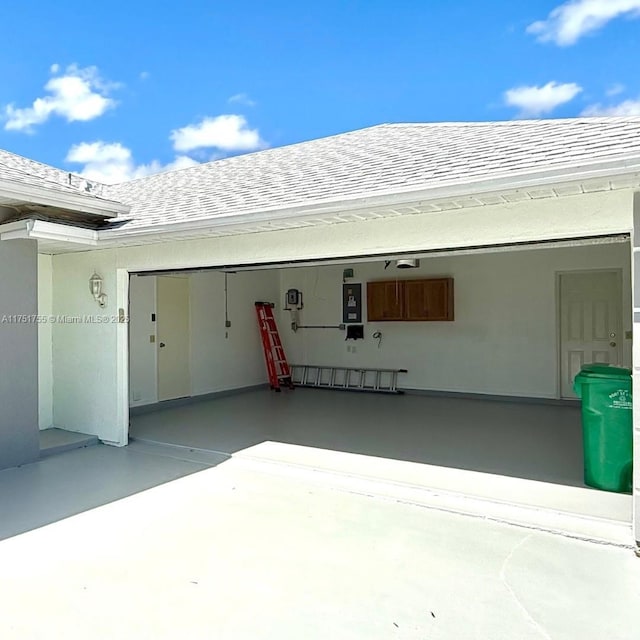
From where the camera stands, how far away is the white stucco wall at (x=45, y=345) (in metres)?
6.78

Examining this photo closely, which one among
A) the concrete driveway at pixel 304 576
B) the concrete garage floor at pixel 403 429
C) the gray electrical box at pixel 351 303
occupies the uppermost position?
the gray electrical box at pixel 351 303

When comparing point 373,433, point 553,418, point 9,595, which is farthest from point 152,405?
point 553,418

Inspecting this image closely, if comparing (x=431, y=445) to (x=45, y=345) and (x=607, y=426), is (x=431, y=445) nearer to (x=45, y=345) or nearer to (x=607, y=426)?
(x=607, y=426)

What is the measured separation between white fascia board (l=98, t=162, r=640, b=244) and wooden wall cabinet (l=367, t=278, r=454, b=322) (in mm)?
6229

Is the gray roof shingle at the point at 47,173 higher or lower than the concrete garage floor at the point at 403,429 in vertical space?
higher

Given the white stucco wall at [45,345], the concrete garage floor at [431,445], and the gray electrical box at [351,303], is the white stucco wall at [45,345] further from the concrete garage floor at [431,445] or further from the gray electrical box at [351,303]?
the gray electrical box at [351,303]

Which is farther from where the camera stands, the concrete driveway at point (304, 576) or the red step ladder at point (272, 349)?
Result: the red step ladder at point (272, 349)

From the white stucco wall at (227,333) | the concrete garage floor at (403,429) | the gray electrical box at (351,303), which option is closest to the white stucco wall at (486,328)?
the gray electrical box at (351,303)

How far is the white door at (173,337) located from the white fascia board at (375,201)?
150 inches

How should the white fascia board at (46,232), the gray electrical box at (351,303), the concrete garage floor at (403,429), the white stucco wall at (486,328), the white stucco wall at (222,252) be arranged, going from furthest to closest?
the gray electrical box at (351,303) < the white stucco wall at (486,328) < the concrete garage floor at (403,429) < the white fascia board at (46,232) < the white stucco wall at (222,252)

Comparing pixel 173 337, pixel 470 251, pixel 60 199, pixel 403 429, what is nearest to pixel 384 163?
pixel 470 251

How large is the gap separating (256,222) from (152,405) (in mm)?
5466

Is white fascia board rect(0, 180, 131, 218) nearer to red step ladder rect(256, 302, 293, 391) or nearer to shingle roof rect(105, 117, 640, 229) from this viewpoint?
shingle roof rect(105, 117, 640, 229)

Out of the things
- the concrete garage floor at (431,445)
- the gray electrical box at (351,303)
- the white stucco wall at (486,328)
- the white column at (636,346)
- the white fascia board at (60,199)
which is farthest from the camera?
the gray electrical box at (351,303)
